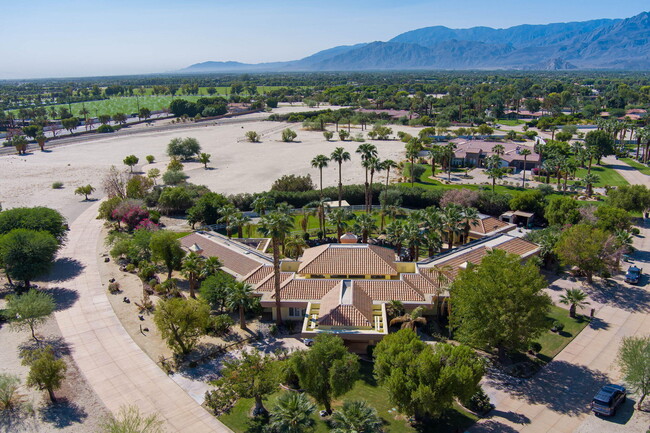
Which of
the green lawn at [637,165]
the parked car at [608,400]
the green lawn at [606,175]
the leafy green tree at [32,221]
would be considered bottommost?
the parked car at [608,400]

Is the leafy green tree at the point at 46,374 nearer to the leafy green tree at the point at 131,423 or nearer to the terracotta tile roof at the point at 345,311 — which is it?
the leafy green tree at the point at 131,423

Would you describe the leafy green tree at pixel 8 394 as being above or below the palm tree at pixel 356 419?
below

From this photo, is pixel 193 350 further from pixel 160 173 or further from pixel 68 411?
pixel 160 173

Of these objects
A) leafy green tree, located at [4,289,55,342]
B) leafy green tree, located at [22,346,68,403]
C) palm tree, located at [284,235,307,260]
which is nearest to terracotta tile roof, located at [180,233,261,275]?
palm tree, located at [284,235,307,260]

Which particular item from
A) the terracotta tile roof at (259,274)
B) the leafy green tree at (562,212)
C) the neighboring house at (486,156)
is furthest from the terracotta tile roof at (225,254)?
the neighboring house at (486,156)

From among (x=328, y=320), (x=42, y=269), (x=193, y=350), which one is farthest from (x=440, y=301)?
(x=42, y=269)
